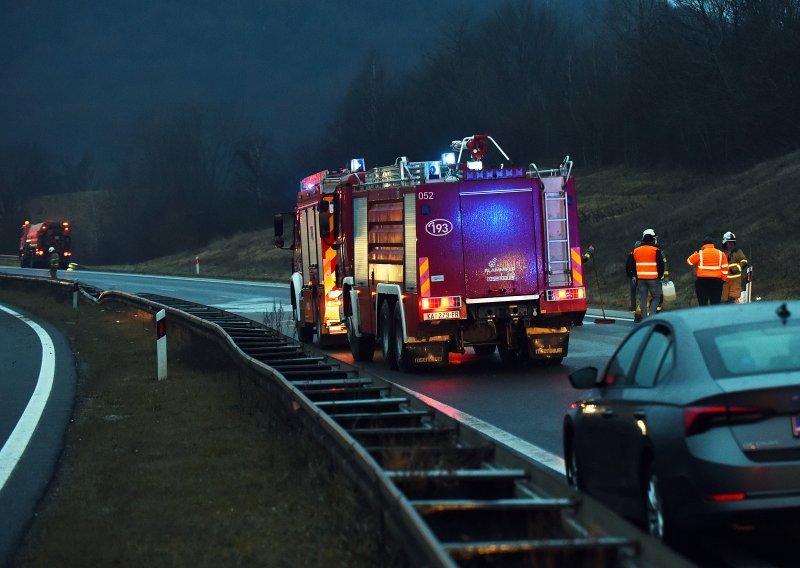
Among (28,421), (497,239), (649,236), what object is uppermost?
(649,236)

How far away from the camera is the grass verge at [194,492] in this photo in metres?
7.90

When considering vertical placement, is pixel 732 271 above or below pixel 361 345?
above

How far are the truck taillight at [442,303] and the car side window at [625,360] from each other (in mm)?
9735

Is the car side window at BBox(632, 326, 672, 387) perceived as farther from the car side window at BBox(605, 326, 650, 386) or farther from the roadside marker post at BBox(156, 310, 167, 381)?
the roadside marker post at BBox(156, 310, 167, 381)

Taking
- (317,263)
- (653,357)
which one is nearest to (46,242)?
(317,263)

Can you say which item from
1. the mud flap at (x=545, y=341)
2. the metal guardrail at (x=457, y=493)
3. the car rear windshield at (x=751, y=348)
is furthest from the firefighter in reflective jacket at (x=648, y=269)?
the car rear windshield at (x=751, y=348)

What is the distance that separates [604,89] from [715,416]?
261 feet

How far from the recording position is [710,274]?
24422 millimetres

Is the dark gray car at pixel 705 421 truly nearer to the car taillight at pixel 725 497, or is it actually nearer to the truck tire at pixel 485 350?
the car taillight at pixel 725 497

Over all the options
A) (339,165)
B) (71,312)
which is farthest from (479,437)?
(339,165)

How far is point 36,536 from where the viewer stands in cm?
880

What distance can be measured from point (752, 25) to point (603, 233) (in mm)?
13819

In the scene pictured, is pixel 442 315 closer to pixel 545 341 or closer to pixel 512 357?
pixel 545 341

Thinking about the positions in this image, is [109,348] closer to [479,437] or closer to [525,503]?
[479,437]
